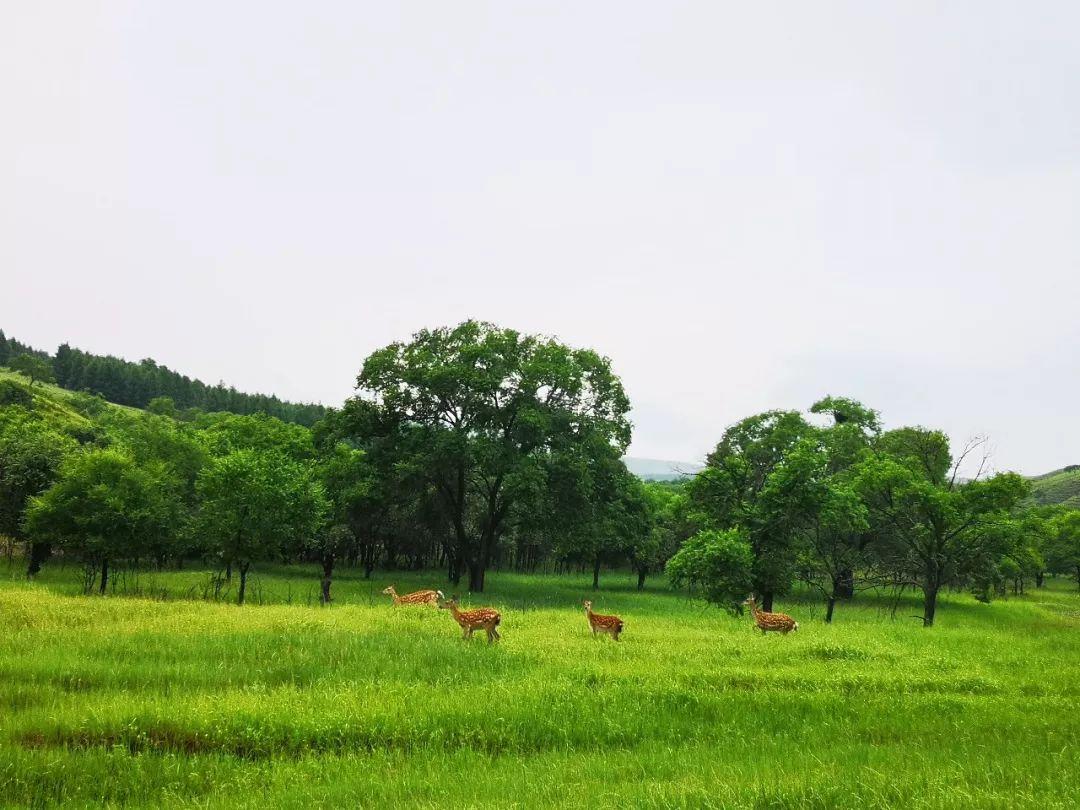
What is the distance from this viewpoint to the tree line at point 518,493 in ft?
97.6

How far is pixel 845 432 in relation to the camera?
54.4 m

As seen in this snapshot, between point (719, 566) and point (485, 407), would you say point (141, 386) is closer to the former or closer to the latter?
point (485, 407)

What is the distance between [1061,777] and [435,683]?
927 centimetres

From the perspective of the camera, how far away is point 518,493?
37.0 metres

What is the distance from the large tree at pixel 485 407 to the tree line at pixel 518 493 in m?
0.13

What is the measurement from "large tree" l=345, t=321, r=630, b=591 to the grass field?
20.9 m

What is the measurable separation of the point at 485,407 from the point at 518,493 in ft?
21.1

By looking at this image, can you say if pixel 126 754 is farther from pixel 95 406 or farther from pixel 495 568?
pixel 95 406

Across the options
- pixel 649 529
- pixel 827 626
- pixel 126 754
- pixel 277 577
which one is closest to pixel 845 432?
pixel 649 529

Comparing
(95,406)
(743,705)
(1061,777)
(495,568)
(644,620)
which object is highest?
(95,406)

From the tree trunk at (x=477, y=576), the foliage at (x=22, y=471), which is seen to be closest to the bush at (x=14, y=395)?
the foliage at (x=22, y=471)

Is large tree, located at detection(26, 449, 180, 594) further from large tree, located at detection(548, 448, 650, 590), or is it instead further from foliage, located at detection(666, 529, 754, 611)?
foliage, located at detection(666, 529, 754, 611)

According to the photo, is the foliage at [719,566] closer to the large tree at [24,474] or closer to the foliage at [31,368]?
the large tree at [24,474]

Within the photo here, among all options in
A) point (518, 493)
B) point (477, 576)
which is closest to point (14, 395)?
point (477, 576)
